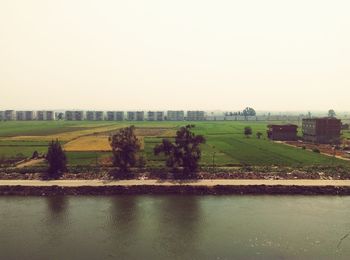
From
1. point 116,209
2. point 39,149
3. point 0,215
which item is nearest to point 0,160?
point 39,149

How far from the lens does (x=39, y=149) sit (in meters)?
67.2

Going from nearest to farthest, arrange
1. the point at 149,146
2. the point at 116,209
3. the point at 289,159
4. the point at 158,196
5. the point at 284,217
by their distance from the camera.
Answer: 1. the point at 284,217
2. the point at 116,209
3. the point at 158,196
4. the point at 289,159
5. the point at 149,146

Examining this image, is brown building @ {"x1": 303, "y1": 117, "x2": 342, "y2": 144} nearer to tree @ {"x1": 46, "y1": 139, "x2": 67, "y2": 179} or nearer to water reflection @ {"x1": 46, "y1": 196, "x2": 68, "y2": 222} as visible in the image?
tree @ {"x1": 46, "y1": 139, "x2": 67, "y2": 179}

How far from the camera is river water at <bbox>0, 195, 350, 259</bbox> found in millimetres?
25297

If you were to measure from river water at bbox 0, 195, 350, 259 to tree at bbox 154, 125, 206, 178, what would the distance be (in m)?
7.35

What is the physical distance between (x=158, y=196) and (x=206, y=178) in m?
7.71

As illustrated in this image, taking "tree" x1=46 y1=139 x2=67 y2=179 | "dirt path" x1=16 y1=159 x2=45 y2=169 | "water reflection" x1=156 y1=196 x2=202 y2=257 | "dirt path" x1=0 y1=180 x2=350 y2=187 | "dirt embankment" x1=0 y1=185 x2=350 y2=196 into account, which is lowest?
"water reflection" x1=156 y1=196 x2=202 y2=257

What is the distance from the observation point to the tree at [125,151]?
151 feet

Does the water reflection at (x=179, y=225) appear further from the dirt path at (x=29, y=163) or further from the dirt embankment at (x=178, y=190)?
the dirt path at (x=29, y=163)

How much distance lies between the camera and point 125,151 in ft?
153

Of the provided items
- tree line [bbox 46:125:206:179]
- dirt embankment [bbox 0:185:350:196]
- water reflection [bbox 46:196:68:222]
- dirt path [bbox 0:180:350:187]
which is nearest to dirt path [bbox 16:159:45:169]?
tree line [bbox 46:125:206:179]

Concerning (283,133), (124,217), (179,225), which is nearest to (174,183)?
(124,217)

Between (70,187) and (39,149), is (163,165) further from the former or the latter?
(39,149)

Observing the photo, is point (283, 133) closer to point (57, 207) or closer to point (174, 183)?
point (174, 183)
